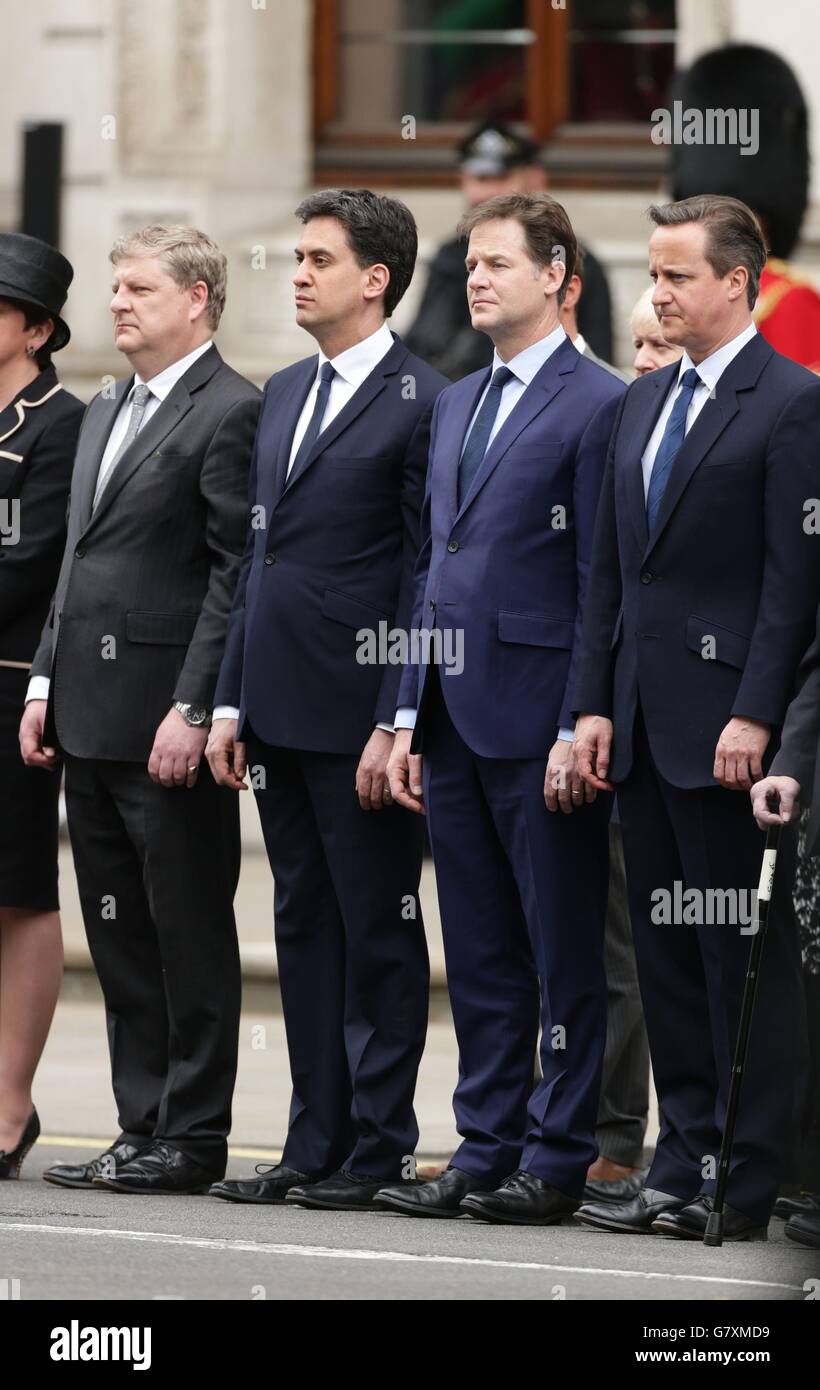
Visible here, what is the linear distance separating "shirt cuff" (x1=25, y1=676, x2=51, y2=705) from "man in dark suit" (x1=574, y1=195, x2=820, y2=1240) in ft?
4.50

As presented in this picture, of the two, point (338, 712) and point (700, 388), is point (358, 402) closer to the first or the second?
point (338, 712)

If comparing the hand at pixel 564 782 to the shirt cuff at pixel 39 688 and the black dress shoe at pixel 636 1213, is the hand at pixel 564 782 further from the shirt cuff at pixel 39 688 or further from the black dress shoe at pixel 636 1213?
the shirt cuff at pixel 39 688

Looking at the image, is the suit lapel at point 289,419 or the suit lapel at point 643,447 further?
the suit lapel at point 289,419

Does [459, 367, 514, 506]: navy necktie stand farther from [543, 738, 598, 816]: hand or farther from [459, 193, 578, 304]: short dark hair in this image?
[543, 738, 598, 816]: hand

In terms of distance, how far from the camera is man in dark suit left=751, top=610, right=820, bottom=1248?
601 centimetres

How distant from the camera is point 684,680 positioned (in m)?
6.27

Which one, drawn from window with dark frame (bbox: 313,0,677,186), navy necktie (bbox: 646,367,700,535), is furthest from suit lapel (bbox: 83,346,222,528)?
window with dark frame (bbox: 313,0,677,186)

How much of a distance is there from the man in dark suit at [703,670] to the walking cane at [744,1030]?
66 mm

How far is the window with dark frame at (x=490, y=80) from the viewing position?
13188 millimetres

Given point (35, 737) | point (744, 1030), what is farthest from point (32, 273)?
point (744, 1030)

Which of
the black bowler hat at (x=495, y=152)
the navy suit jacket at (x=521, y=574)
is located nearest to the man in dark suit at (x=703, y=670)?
the navy suit jacket at (x=521, y=574)

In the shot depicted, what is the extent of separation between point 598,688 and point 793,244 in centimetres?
352

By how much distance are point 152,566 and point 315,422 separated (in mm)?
500
